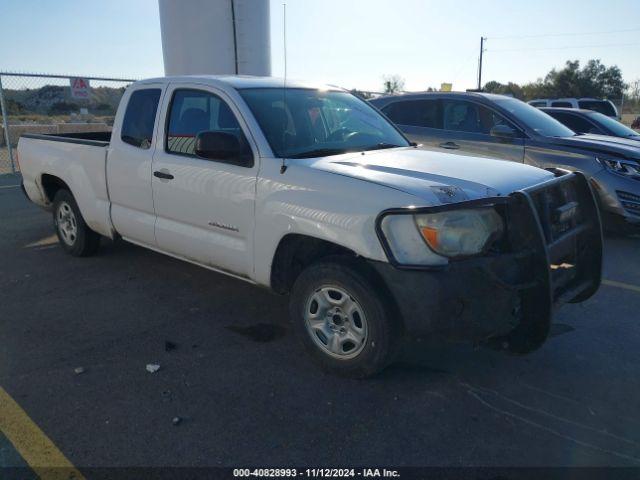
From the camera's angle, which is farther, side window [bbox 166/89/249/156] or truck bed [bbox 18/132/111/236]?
truck bed [bbox 18/132/111/236]

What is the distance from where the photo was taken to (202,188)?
165 inches

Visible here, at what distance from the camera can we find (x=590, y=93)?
47719 mm

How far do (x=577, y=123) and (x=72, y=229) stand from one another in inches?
331

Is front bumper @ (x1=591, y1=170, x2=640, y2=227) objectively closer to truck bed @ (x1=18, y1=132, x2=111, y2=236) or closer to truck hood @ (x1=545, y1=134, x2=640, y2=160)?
truck hood @ (x1=545, y1=134, x2=640, y2=160)

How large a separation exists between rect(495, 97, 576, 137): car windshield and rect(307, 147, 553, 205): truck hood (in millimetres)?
3745

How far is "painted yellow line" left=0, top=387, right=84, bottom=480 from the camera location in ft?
8.75

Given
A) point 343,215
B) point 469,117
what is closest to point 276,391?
point 343,215

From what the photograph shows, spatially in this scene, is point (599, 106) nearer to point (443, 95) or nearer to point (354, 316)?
point (443, 95)

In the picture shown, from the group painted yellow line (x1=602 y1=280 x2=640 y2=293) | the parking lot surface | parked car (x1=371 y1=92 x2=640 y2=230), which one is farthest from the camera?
parked car (x1=371 y1=92 x2=640 y2=230)

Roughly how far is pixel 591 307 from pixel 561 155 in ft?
9.85

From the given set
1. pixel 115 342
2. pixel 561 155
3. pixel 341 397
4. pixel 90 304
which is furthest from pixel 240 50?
pixel 341 397

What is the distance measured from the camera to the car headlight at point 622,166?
675 centimetres

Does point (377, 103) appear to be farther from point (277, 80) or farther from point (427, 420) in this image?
point (427, 420)

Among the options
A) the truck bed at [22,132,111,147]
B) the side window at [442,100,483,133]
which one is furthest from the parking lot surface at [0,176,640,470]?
the side window at [442,100,483,133]
